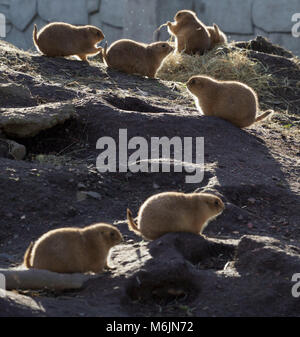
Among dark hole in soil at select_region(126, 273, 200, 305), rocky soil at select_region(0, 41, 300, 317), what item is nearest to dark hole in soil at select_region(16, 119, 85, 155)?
rocky soil at select_region(0, 41, 300, 317)

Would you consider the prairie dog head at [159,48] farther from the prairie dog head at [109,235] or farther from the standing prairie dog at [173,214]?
the prairie dog head at [109,235]

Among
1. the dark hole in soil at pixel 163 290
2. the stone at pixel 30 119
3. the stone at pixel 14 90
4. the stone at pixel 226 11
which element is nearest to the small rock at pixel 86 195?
the stone at pixel 30 119

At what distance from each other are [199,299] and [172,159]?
2.42 metres

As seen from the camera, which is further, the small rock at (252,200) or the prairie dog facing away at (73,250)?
the small rock at (252,200)

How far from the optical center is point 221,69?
10.5 metres

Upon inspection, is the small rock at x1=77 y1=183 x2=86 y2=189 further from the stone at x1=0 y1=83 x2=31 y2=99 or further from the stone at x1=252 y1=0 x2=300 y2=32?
the stone at x1=252 y1=0 x2=300 y2=32

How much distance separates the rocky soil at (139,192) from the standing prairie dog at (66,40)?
0.73 feet

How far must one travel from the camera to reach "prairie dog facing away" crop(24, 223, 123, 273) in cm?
416

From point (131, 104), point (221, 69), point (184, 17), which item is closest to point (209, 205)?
point (131, 104)

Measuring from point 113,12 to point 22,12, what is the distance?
3190mm

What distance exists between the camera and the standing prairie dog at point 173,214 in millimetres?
4598

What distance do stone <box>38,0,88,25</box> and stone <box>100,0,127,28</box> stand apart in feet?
2.08

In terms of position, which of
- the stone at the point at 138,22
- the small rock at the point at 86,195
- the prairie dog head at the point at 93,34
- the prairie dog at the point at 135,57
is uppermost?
the stone at the point at 138,22

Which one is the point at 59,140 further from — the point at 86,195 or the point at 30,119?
the point at 86,195
